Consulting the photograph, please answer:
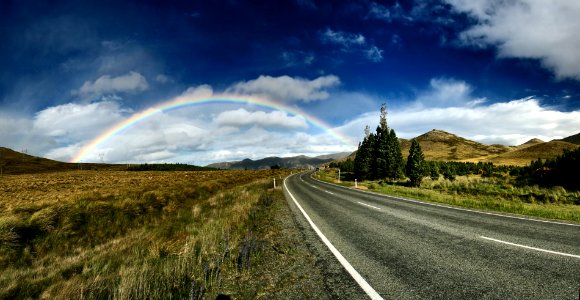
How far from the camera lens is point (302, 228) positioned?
9500mm

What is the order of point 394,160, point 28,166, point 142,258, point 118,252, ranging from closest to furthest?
point 142,258
point 118,252
point 394,160
point 28,166

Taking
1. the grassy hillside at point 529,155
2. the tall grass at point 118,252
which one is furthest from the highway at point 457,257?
the grassy hillside at point 529,155

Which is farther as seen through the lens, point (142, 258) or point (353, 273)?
point (142, 258)

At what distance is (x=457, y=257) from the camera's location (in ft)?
18.4

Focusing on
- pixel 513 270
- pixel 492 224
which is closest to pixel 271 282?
pixel 513 270

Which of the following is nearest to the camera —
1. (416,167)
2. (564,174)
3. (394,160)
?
(564,174)

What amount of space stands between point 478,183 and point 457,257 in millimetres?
37182

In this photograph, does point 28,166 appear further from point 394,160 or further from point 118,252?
point 118,252

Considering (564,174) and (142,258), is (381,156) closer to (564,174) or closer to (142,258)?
(564,174)

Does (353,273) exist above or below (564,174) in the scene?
below

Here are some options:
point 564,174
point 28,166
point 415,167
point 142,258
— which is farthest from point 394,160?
point 28,166

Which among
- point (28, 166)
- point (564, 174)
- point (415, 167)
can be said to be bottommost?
point (564, 174)

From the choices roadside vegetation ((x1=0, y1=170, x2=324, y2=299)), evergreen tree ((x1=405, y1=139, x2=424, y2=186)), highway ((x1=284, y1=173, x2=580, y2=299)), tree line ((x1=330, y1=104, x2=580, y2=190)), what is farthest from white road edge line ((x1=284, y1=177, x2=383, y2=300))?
evergreen tree ((x1=405, y1=139, x2=424, y2=186))

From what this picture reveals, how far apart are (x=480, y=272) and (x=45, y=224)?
51.0ft
